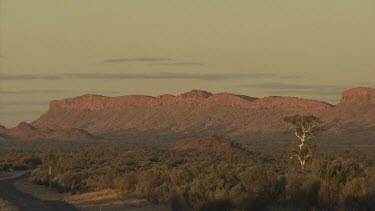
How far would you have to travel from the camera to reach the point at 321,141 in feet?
529

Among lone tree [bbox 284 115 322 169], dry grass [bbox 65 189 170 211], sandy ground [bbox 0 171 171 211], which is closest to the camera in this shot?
sandy ground [bbox 0 171 171 211]

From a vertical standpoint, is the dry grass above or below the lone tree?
below

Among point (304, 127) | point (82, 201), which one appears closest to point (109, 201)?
point (82, 201)

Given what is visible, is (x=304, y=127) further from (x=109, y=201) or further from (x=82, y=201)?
(x=109, y=201)

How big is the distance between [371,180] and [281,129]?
534 ft

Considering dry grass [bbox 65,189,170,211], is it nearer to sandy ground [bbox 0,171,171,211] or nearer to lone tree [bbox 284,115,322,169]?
sandy ground [bbox 0,171,171,211]

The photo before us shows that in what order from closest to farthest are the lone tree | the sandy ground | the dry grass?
1. the sandy ground
2. the dry grass
3. the lone tree

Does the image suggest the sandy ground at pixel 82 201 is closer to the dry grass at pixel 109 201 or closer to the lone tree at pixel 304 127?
the dry grass at pixel 109 201

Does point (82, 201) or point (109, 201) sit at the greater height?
point (109, 201)

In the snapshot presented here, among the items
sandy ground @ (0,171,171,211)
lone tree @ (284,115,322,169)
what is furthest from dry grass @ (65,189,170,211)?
lone tree @ (284,115,322,169)

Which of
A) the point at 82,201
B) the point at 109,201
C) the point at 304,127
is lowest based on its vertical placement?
the point at 82,201

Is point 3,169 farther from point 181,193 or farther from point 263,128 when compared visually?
point 263,128

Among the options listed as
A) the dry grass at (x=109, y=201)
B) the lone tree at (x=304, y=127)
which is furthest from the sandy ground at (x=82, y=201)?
the lone tree at (x=304, y=127)

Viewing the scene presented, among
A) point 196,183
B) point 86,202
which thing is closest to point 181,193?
point 196,183
